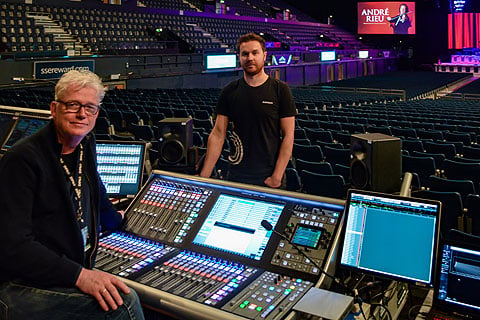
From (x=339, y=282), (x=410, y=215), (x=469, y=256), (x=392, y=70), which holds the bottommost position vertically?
(x=339, y=282)

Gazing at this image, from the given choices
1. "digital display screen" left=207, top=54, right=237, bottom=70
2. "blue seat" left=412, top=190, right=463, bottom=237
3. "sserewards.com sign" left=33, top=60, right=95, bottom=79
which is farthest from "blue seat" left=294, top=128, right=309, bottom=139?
"digital display screen" left=207, top=54, right=237, bottom=70

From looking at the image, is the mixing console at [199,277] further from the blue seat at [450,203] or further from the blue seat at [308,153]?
the blue seat at [308,153]

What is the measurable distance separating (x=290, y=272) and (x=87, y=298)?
77cm

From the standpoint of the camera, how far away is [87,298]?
65.2 inches

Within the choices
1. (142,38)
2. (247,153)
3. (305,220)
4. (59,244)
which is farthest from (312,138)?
(142,38)

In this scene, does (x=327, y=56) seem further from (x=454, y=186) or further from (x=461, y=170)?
(x=454, y=186)

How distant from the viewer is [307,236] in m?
2.05

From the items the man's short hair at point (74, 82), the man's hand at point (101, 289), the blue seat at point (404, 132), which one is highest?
the man's short hair at point (74, 82)

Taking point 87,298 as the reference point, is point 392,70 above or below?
above

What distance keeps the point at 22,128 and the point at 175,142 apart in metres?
1.09

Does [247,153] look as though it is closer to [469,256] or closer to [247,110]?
[247,110]

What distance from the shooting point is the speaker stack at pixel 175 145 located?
116 inches

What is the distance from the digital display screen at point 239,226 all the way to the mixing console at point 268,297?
18cm

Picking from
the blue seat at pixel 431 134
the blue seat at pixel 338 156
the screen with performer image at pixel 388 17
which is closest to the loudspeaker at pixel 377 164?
the blue seat at pixel 338 156
